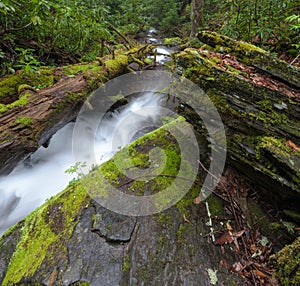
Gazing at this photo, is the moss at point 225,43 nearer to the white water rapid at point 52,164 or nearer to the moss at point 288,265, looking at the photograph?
the moss at point 288,265

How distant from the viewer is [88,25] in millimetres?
6609

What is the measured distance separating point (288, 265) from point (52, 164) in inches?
165

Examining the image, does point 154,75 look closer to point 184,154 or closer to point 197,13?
point 197,13

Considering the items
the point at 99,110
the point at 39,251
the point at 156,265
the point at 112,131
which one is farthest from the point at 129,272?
the point at 99,110

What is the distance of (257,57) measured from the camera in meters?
2.73

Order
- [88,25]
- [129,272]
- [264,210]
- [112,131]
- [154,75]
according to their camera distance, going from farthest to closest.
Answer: [154,75]
[88,25]
[112,131]
[264,210]
[129,272]

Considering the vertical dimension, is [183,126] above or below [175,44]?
above

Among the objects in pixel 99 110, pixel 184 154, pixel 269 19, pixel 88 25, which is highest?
pixel 269 19

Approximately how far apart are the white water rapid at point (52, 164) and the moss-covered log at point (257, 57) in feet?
9.62

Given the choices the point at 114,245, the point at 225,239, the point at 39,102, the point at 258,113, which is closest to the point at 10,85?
the point at 39,102

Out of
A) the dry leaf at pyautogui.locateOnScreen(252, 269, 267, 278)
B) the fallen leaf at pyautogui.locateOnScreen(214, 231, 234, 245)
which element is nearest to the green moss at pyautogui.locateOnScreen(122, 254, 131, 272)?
the fallen leaf at pyautogui.locateOnScreen(214, 231, 234, 245)

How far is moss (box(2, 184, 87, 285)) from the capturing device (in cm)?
217

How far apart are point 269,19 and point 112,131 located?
4446 mm


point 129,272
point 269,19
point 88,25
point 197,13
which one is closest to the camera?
point 129,272
